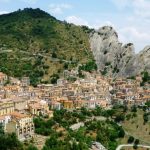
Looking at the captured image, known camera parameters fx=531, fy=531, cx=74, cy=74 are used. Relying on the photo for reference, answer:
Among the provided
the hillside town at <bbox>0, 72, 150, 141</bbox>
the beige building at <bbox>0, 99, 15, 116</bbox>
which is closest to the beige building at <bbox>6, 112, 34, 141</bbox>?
the hillside town at <bbox>0, 72, 150, 141</bbox>

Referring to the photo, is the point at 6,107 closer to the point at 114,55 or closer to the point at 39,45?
the point at 39,45

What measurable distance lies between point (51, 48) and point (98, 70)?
10.9 m

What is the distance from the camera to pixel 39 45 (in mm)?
112438

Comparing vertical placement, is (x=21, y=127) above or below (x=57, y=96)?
below

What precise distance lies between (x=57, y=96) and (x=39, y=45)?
29074 millimetres

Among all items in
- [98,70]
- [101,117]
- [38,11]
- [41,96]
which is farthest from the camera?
[38,11]

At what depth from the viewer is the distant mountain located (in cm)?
9938

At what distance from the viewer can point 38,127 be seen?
6638 centimetres

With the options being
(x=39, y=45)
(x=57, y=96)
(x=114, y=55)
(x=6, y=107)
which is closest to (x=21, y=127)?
(x=6, y=107)

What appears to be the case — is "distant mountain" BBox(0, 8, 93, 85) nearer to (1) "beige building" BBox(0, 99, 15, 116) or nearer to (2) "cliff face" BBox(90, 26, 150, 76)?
(2) "cliff face" BBox(90, 26, 150, 76)

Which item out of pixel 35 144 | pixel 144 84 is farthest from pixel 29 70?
pixel 35 144

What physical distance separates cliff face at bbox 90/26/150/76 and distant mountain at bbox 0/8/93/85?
8.22 ft

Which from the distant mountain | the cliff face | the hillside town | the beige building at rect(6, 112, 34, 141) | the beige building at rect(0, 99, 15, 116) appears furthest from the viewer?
the cliff face

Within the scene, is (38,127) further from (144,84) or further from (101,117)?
(144,84)
